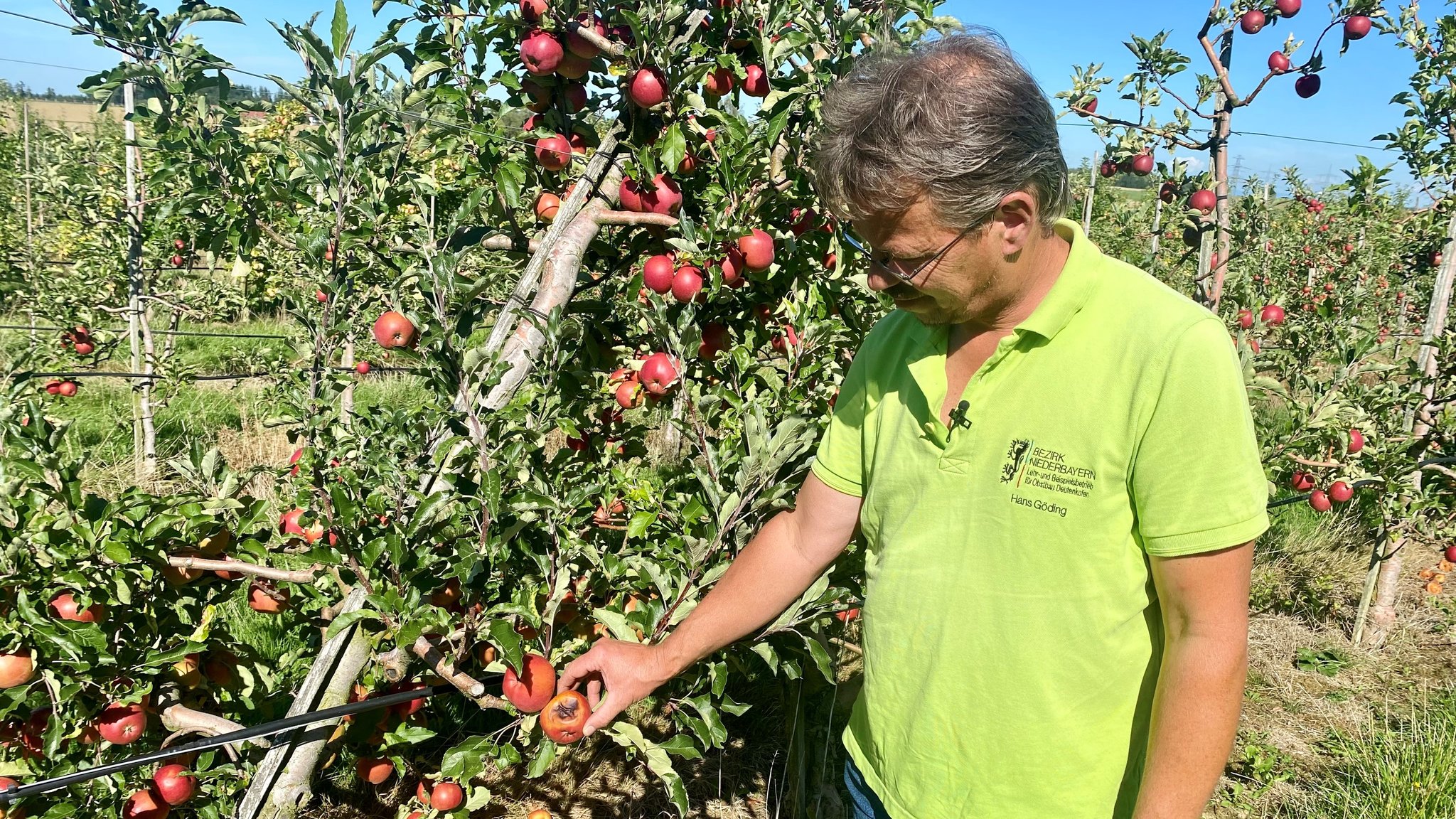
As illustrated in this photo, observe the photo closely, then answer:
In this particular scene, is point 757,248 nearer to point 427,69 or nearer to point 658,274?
point 658,274

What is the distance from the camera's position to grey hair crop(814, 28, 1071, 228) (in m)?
1.03

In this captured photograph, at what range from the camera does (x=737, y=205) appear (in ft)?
6.20

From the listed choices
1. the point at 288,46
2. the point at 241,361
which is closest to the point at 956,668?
the point at 288,46

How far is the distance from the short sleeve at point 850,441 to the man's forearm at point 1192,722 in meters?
0.51

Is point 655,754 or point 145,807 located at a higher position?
point 655,754

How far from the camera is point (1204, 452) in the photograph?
0.97 metres

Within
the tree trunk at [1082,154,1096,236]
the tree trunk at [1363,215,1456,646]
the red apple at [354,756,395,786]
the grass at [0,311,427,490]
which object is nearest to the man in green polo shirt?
the red apple at [354,756,395,786]

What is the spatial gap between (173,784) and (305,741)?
0.24 metres

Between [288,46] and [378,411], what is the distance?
0.75m

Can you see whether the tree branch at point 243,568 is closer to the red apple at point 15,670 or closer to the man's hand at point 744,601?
the red apple at point 15,670

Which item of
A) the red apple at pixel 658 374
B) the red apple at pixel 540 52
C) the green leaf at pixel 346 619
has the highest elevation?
the red apple at pixel 540 52

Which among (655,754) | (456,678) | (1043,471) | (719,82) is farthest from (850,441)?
(719,82)

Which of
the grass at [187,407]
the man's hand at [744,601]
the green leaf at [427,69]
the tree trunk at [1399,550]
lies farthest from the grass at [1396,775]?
the grass at [187,407]

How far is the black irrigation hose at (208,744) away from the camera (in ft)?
4.34
